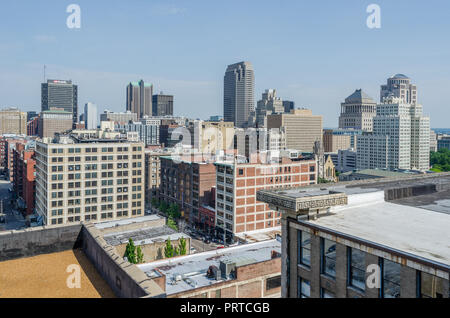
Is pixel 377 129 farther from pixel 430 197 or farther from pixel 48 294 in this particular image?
pixel 48 294

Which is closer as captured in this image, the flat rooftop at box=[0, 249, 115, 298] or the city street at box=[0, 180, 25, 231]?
the flat rooftop at box=[0, 249, 115, 298]

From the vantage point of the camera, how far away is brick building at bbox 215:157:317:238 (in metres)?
77.6

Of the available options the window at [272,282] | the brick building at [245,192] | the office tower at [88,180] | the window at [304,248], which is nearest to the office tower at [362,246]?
the window at [304,248]

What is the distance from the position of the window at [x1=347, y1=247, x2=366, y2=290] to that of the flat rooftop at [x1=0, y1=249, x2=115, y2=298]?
8.84 metres

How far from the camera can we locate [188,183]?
9725 cm

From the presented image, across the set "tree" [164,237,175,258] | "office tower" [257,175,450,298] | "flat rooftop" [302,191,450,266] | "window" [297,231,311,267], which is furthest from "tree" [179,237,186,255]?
"window" [297,231,311,267]

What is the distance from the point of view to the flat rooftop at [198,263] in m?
34.2

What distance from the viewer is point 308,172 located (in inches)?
3484

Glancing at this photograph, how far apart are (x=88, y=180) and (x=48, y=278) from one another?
223 feet

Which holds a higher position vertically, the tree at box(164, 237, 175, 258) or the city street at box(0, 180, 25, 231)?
the tree at box(164, 237, 175, 258)

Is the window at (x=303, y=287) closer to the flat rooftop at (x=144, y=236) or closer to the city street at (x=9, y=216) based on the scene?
the flat rooftop at (x=144, y=236)

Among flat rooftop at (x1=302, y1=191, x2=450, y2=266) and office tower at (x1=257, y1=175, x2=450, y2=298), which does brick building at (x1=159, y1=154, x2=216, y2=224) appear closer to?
office tower at (x1=257, y1=175, x2=450, y2=298)

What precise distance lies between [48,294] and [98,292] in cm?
169
